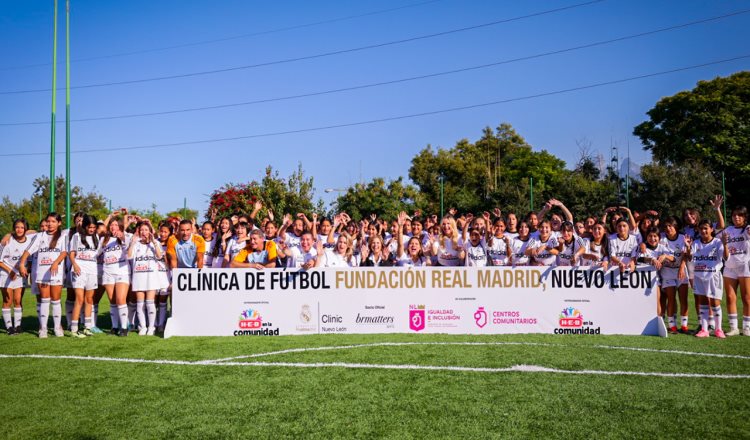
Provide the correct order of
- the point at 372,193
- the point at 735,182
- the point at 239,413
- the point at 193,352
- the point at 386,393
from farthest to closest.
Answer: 1. the point at 735,182
2. the point at 372,193
3. the point at 193,352
4. the point at 386,393
5. the point at 239,413

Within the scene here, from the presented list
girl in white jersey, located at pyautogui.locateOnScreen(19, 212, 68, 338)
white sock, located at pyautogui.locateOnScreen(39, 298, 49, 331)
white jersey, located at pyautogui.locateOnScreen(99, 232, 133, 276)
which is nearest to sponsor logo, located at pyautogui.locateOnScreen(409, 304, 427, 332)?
white jersey, located at pyautogui.locateOnScreen(99, 232, 133, 276)

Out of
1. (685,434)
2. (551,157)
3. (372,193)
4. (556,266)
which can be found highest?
(551,157)

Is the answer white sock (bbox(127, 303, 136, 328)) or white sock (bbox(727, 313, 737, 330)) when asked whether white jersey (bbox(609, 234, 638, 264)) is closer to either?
white sock (bbox(727, 313, 737, 330))

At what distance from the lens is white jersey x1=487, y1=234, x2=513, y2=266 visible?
31.5ft

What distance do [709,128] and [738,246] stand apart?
3388 centimetres

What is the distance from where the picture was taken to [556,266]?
878 centimetres

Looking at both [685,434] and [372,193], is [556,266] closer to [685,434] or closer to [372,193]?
[685,434]

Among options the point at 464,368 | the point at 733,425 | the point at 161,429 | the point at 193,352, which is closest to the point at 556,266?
the point at 464,368

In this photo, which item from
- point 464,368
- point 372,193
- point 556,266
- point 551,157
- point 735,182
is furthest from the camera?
point 551,157

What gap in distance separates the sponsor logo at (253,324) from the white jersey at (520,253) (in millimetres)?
4181

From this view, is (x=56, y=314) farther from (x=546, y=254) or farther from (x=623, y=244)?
(x=623, y=244)

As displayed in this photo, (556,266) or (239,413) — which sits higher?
(556,266)

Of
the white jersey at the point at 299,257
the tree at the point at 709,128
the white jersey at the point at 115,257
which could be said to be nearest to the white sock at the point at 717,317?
the white jersey at the point at 299,257

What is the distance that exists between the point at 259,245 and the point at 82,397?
409 centimetres
